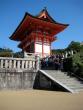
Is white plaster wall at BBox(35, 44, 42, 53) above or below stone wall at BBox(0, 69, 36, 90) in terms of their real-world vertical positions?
above

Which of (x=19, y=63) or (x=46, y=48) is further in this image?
(x=46, y=48)

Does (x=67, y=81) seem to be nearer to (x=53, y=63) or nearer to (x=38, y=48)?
(x=53, y=63)

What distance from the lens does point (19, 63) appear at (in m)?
17.8

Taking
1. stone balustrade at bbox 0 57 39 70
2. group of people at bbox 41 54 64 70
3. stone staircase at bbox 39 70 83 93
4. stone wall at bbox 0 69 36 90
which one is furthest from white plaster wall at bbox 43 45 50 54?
stone wall at bbox 0 69 36 90

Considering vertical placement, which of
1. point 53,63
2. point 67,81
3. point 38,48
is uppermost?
point 38,48

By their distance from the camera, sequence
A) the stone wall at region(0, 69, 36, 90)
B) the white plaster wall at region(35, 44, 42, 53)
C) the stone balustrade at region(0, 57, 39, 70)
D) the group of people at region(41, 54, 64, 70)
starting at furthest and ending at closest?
the white plaster wall at region(35, 44, 42, 53), the group of people at region(41, 54, 64, 70), the stone balustrade at region(0, 57, 39, 70), the stone wall at region(0, 69, 36, 90)

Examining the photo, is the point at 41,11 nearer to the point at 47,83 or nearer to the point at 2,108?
the point at 47,83

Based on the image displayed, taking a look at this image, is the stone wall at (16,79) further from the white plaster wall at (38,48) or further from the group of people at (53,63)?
the white plaster wall at (38,48)

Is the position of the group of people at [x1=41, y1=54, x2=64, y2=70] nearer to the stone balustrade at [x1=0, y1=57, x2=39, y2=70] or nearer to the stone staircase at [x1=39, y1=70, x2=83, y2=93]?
the stone staircase at [x1=39, y1=70, x2=83, y2=93]

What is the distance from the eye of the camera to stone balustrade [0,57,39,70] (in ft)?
57.4

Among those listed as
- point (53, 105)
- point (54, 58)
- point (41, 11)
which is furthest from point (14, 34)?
point (53, 105)

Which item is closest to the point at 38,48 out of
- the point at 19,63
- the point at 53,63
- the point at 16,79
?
the point at 53,63

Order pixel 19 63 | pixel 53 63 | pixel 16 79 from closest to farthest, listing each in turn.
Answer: pixel 16 79 → pixel 19 63 → pixel 53 63

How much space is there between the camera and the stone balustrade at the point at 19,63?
689 inches
